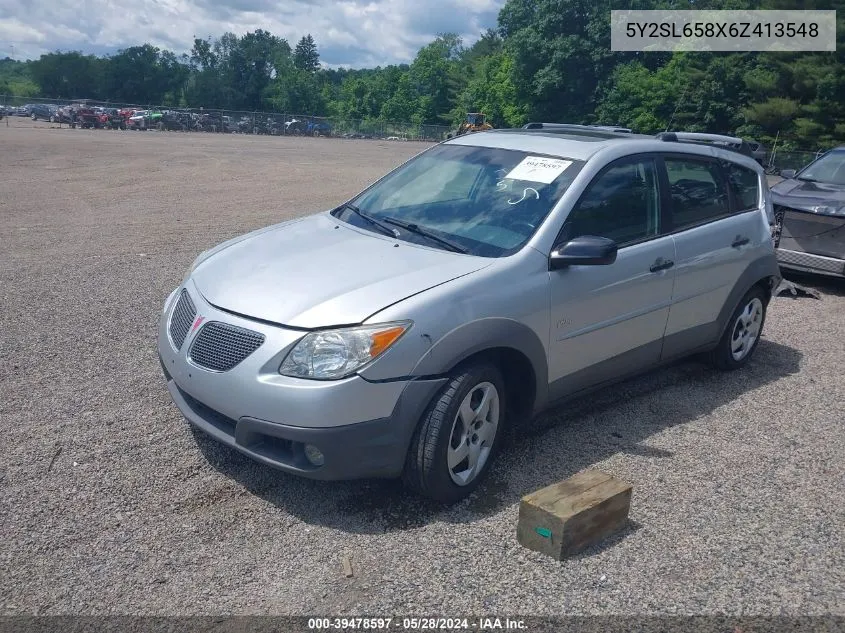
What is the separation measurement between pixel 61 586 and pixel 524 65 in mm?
67708

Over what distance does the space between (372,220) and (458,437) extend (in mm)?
1656

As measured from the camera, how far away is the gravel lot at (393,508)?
129 inches

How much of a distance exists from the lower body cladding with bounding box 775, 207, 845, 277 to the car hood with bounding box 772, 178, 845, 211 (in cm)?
10

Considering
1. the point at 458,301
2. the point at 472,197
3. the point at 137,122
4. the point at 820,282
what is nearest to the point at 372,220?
the point at 472,197

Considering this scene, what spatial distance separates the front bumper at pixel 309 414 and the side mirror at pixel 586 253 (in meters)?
1.06

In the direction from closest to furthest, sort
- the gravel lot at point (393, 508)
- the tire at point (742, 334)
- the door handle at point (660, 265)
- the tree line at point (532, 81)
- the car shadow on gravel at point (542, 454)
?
the gravel lot at point (393, 508), the car shadow on gravel at point (542, 454), the door handle at point (660, 265), the tire at point (742, 334), the tree line at point (532, 81)

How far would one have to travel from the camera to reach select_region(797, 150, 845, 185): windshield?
1020 centimetres

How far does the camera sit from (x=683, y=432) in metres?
5.06

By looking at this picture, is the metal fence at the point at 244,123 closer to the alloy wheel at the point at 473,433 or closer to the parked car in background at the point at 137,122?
the parked car in background at the point at 137,122

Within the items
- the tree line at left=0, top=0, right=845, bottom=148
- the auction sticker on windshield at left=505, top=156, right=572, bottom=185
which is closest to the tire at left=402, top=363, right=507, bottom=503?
the auction sticker on windshield at left=505, top=156, right=572, bottom=185

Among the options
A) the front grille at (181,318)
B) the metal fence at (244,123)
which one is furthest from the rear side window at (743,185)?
the metal fence at (244,123)

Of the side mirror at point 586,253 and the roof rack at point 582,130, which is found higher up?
the roof rack at point 582,130

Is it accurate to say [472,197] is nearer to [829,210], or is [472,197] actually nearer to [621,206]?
[621,206]

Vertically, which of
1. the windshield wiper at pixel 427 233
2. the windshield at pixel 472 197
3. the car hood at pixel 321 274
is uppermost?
the windshield at pixel 472 197
